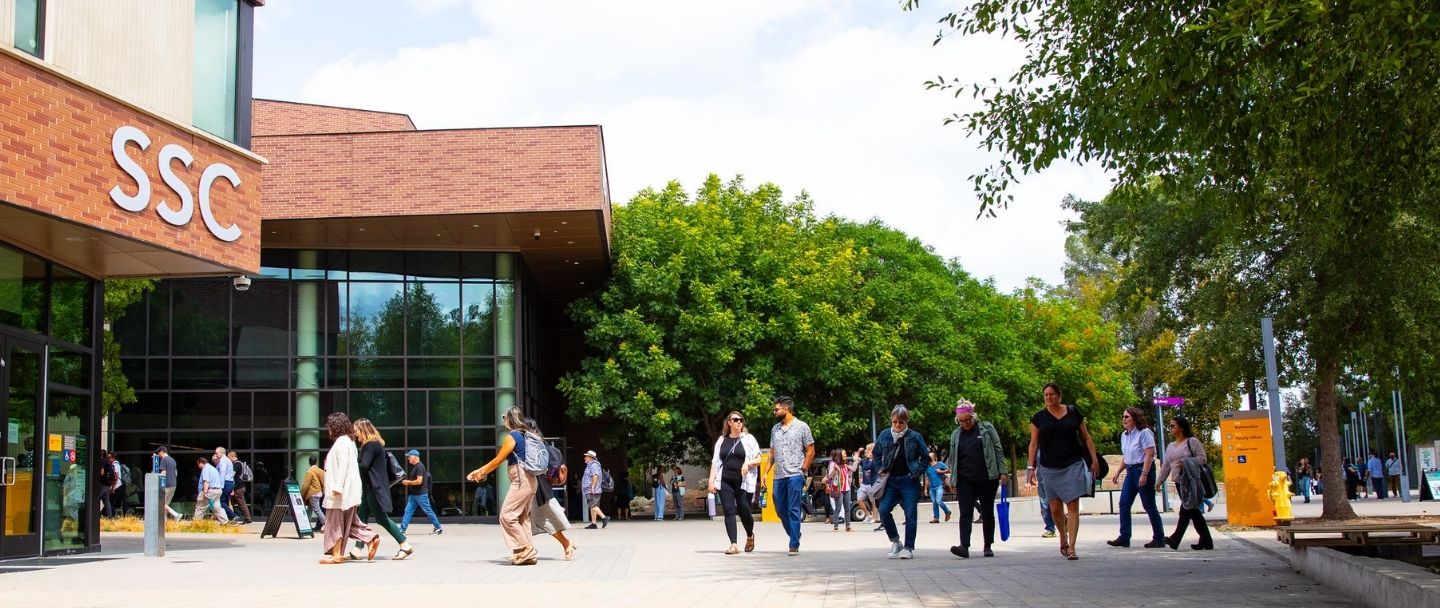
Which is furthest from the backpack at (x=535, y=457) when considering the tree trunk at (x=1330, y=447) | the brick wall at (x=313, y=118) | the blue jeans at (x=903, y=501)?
the brick wall at (x=313, y=118)

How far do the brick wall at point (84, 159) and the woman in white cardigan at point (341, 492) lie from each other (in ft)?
9.92

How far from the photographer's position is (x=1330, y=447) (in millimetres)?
21000

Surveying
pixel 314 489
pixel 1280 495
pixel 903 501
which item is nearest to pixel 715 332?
pixel 314 489

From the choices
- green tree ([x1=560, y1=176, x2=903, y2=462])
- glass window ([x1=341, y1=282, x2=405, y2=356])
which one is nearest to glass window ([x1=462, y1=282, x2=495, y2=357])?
glass window ([x1=341, y1=282, x2=405, y2=356])

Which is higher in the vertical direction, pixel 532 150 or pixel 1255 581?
pixel 532 150

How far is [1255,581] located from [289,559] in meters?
10.4

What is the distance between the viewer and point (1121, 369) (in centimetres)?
5894

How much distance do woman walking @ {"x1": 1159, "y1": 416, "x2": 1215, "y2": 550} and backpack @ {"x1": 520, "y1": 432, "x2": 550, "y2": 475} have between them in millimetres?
6460

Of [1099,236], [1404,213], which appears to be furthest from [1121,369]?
[1404,213]

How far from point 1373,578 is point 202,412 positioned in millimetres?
27172

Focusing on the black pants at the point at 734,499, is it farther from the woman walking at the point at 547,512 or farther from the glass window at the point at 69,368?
the glass window at the point at 69,368

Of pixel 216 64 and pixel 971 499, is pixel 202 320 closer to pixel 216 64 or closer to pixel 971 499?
pixel 216 64

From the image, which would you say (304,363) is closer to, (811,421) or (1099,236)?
(811,421)

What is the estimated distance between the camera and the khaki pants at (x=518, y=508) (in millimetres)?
13000
